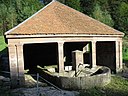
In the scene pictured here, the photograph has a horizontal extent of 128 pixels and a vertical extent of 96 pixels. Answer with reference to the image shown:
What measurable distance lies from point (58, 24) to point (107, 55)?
626 centimetres

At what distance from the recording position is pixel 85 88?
1463 centimetres

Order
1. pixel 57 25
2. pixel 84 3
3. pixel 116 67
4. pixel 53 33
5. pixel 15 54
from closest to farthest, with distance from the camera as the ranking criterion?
pixel 15 54 < pixel 53 33 < pixel 57 25 < pixel 116 67 < pixel 84 3

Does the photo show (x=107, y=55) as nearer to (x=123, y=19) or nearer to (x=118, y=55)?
(x=118, y=55)

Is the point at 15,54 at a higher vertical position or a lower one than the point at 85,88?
higher

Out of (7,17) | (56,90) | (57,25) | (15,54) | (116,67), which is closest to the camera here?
(56,90)

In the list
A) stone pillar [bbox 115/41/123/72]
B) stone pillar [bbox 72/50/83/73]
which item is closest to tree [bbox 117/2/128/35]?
stone pillar [bbox 115/41/123/72]

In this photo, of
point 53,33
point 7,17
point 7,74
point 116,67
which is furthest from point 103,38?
point 7,17

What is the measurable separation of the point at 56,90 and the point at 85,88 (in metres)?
1.80

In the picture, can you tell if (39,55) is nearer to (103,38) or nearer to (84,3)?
(103,38)

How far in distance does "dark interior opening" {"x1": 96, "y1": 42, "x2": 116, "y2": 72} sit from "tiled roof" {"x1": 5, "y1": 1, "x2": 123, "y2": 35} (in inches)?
71.6

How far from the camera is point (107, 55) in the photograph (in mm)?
23219

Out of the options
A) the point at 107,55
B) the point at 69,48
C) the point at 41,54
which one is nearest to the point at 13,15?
the point at 41,54

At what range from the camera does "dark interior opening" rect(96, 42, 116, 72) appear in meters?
22.4

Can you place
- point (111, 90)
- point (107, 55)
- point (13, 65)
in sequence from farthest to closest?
point (107, 55) < point (13, 65) < point (111, 90)
